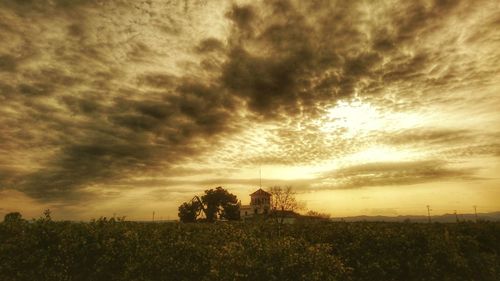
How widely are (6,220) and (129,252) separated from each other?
4663 mm

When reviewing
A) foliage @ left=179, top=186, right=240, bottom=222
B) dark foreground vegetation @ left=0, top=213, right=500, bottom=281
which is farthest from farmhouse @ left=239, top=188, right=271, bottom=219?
dark foreground vegetation @ left=0, top=213, right=500, bottom=281

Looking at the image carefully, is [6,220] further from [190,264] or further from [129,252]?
[190,264]

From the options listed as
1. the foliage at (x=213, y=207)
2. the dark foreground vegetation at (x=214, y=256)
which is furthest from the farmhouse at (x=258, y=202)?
the dark foreground vegetation at (x=214, y=256)

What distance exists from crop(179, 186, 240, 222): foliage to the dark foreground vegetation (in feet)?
207

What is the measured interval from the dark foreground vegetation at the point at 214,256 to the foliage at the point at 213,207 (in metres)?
63.0

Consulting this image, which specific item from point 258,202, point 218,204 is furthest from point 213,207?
point 258,202

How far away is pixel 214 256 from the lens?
30.5ft

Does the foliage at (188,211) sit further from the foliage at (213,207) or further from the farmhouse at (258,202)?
the farmhouse at (258,202)

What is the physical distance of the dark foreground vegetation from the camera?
29.3 feet

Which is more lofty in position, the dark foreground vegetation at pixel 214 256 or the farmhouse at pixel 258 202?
the farmhouse at pixel 258 202

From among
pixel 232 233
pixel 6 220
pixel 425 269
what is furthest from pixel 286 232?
pixel 6 220

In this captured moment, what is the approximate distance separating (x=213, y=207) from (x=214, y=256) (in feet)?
223

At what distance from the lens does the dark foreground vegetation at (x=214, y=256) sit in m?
8.95

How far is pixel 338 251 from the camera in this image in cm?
1177
